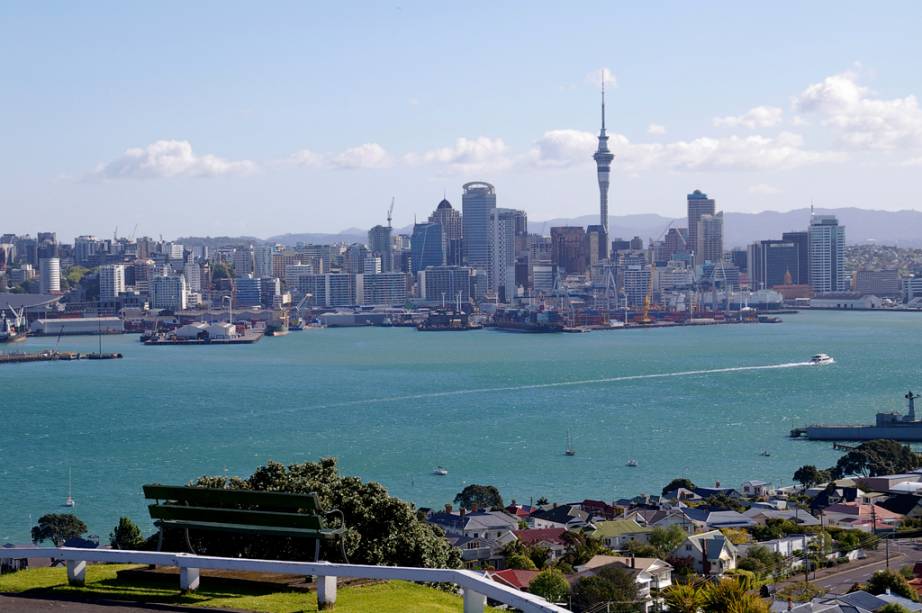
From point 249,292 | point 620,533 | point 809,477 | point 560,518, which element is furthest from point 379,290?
point 620,533

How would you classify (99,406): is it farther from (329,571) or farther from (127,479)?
(329,571)

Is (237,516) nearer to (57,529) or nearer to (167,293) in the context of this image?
(57,529)

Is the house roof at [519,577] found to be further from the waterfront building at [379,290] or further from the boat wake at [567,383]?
the waterfront building at [379,290]

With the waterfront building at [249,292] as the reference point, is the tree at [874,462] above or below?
below

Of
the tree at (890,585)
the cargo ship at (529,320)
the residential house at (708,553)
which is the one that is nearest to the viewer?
the tree at (890,585)

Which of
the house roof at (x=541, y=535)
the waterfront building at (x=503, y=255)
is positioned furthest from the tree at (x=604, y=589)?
the waterfront building at (x=503, y=255)

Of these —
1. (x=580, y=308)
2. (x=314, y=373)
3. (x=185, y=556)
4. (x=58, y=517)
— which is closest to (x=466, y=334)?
(x=580, y=308)
